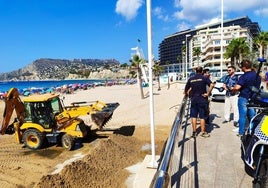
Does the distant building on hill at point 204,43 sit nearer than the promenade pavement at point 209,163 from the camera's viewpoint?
No

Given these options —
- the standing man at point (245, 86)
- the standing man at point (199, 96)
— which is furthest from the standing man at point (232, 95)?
the standing man at point (245, 86)

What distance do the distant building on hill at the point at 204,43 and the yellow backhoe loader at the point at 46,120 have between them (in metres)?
43.0

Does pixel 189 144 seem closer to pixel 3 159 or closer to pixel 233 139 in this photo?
pixel 233 139

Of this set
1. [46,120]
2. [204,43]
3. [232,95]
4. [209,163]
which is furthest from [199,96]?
[204,43]

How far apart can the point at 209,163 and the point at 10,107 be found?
32.4 ft

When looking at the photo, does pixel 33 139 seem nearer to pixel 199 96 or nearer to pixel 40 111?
pixel 40 111

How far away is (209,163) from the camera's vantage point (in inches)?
219

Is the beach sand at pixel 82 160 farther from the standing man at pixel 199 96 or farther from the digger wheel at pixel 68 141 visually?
the standing man at pixel 199 96

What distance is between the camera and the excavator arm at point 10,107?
41.4ft

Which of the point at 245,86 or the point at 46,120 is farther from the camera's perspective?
the point at 46,120

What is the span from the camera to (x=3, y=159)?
10711 mm

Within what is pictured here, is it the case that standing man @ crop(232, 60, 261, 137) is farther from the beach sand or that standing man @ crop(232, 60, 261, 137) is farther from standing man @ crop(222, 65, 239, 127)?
the beach sand

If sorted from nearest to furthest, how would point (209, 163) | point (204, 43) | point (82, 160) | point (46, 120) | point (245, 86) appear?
point (209, 163), point (245, 86), point (82, 160), point (46, 120), point (204, 43)

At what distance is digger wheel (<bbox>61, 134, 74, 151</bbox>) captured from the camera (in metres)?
11.9
